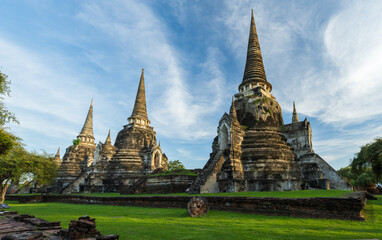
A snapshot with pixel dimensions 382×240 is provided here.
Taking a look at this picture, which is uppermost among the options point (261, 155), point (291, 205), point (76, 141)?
point (76, 141)

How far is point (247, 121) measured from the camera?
22422 mm

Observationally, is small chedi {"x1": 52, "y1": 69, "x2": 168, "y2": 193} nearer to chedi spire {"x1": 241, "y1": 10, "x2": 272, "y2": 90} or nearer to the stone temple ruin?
the stone temple ruin

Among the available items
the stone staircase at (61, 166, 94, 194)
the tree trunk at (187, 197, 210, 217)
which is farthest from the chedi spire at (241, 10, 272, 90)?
the stone staircase at (61, 166, 94, 194)

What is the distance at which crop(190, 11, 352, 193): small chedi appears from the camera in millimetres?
17719

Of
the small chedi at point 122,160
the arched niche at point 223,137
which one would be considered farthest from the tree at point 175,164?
the arched niche at point 223,137

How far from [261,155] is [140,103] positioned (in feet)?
77.2

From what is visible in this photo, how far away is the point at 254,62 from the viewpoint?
26.7 meters

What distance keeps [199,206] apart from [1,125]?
44.2ft

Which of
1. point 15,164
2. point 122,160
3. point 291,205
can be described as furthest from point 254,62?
point 15,164

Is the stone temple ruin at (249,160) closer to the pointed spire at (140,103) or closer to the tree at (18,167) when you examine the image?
the tree at (18,167)

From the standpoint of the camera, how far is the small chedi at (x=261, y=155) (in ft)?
58.1

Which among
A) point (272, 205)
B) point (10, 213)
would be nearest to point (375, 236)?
point (272, 205)

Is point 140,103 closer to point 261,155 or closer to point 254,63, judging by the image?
point 254,63

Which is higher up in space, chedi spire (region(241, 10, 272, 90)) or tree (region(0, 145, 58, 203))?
chedi spire (region(241, 10, 272, 90))
